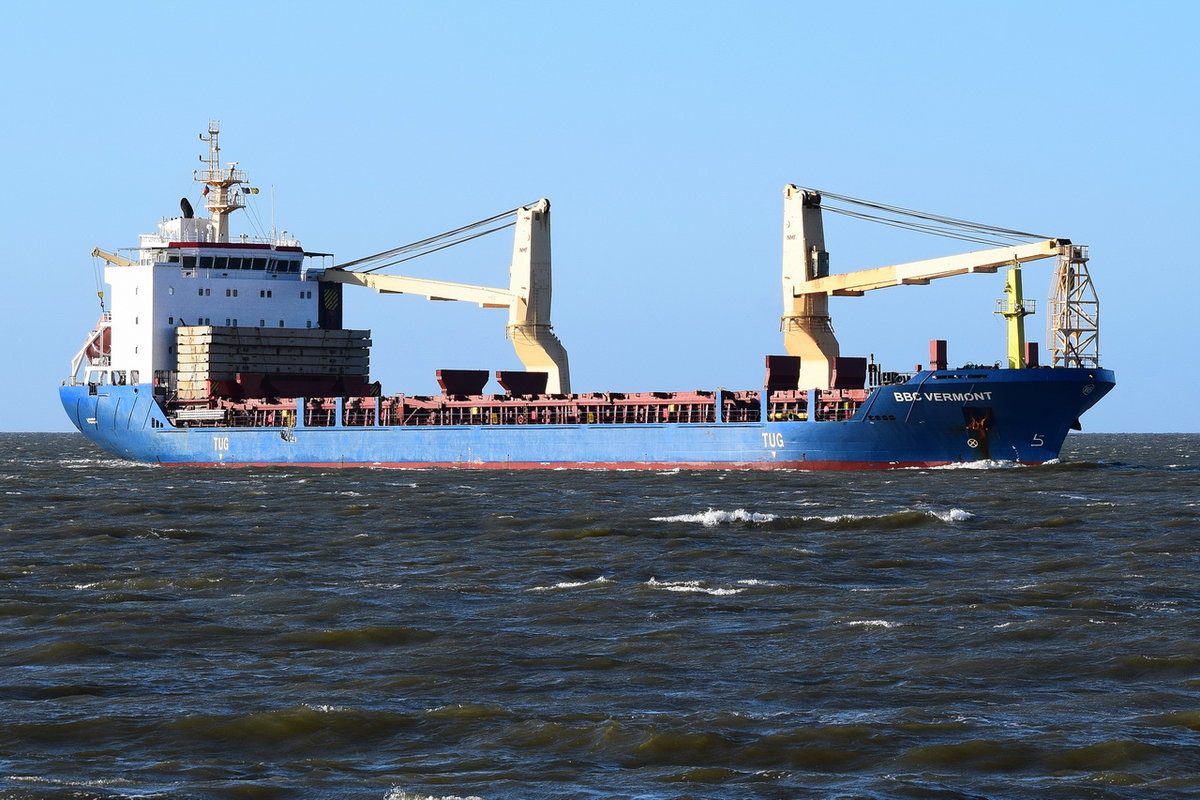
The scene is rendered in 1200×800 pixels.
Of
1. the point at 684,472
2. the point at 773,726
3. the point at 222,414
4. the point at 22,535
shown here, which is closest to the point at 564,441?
the point at 684,472

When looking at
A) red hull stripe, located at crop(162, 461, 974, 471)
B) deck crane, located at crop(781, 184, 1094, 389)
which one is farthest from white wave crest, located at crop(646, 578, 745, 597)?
deck crane, located at crop(781, 184, 1094, 389)

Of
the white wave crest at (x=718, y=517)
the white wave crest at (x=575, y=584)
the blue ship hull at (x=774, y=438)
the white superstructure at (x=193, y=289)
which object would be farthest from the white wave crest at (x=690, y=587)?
the white superstructure at (x=193, y=289)

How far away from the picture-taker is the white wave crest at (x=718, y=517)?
2853 cm

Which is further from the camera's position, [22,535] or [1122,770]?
[22,535]

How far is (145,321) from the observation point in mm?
61844

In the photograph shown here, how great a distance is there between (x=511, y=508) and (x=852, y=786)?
73.5 feet

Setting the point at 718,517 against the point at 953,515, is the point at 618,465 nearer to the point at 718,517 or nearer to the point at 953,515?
the point at 718,517

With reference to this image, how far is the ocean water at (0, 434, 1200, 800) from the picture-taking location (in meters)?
11.1

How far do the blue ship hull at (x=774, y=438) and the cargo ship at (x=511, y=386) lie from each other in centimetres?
5

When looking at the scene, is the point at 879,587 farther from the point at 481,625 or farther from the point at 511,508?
the point at 511,508

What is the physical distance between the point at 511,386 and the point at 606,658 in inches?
1640

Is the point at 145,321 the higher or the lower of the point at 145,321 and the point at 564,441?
the higher

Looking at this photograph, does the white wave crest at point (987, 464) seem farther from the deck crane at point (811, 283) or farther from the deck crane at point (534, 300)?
the deck crane at point (534, 300)

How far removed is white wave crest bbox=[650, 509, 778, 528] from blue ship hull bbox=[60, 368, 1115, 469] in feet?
53.7
